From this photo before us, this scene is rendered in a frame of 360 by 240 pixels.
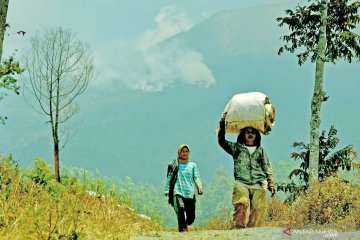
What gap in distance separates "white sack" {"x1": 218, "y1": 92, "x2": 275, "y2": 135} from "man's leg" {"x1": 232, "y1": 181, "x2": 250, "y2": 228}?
111 centimetres

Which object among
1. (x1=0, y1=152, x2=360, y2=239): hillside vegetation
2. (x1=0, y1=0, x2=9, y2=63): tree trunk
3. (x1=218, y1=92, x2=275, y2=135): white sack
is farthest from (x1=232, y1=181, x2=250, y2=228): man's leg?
(x1=0, y1=0, x2=9, y2=63): tree trunk

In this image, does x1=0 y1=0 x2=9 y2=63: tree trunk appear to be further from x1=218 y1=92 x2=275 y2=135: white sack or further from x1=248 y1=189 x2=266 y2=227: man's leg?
x1=248 y1=189 x2=266 y2=227: man's leg

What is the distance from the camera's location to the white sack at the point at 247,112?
1203 centimetres

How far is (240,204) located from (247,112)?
1722mm

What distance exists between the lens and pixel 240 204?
40.1ft

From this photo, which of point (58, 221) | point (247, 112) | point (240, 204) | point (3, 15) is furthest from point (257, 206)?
point (3, 15)

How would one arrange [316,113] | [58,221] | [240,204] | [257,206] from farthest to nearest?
[316,113], [257,206], [240,204], [58,221]

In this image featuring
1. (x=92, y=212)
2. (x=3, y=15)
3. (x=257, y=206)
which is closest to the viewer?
(x=92, y=212)

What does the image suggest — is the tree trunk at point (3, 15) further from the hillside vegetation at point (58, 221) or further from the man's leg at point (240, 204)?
the man's leg at point (240, 204)

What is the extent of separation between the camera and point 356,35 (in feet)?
79.1

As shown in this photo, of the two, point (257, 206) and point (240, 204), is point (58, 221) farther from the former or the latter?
point (257, 206)

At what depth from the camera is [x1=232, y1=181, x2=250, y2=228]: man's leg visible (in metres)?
12.2

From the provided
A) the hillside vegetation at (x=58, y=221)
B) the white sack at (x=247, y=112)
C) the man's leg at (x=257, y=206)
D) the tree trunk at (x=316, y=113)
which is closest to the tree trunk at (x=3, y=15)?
the hillside vegetation at (x=58, y=221)

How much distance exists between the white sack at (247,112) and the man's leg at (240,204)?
1.11 m
